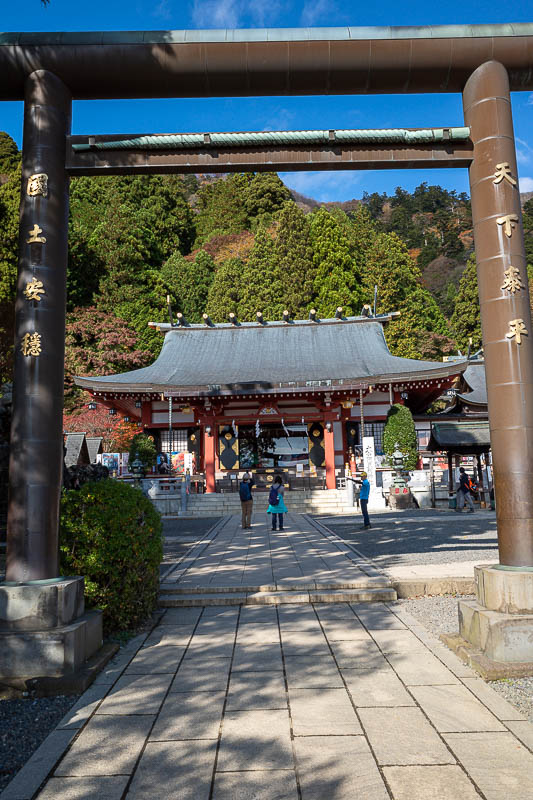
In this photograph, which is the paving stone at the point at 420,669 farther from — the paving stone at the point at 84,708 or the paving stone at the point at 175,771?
the paving stone at the point at 84,708

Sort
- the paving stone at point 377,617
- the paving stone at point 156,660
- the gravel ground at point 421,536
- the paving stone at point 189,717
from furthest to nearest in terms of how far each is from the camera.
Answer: the gravel ground at point 421,536 → the paving stone at point 377,617 → the paving stone at point 156,660 → the paving stone at point 189,717

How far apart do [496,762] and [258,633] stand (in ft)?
8.81

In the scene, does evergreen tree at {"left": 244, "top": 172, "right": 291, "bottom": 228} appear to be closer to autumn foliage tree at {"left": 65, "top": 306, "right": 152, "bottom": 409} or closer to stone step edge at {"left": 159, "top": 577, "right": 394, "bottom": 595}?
autumn foliage tree at {"left": 65, "top": 306, "right": 152, "bottom": 409}

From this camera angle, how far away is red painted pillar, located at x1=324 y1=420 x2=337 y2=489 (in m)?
19.9

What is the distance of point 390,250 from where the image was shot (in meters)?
41.8

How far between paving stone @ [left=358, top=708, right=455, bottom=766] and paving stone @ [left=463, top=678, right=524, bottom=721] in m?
0.47

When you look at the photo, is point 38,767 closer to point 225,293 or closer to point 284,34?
point 284,34

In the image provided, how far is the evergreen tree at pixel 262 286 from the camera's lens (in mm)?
36750

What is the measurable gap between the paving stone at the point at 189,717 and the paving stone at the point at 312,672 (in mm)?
576

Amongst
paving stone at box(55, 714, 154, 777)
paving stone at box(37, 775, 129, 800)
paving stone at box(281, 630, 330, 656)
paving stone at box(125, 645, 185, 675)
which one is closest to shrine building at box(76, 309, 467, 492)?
paving stone at box(281, 630, 330, 656)

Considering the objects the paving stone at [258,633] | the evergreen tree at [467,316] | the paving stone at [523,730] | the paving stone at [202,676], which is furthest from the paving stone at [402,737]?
the evergreen tree at [467,316]

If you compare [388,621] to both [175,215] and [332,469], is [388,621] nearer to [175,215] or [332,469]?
[332,469]

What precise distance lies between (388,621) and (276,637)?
1204 millimetres

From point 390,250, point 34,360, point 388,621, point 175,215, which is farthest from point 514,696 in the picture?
point 175,215
